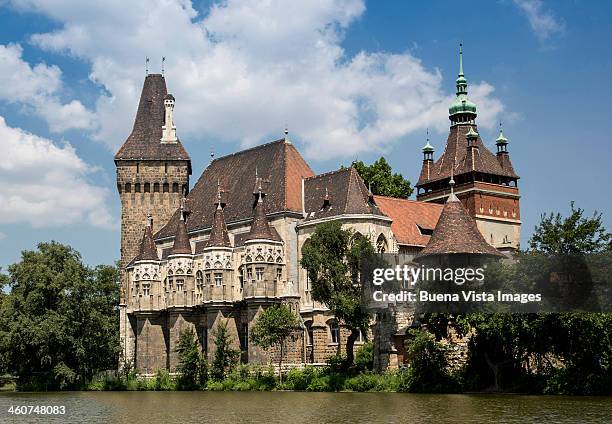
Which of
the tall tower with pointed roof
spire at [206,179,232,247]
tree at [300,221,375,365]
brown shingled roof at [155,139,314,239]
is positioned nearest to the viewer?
tree at [300,221,375,365]

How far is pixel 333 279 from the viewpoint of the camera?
5581 centimetres

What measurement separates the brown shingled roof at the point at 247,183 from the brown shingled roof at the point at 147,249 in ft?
4.29

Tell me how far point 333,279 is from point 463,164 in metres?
39.0

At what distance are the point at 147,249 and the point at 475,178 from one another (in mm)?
31636

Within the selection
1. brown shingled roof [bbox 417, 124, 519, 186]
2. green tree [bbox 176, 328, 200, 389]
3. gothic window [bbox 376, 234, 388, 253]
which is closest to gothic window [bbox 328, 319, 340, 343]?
gothic window [bbox 376, 234, 388, 253]

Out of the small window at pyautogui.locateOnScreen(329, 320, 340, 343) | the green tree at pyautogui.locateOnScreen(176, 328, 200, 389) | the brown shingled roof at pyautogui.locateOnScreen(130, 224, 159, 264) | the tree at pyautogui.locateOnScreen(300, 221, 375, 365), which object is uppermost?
the brown shingled roof at pyautogui.locateOnScreen(130, 224, 159, 264)

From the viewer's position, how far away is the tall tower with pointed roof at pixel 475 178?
89625 millimetres

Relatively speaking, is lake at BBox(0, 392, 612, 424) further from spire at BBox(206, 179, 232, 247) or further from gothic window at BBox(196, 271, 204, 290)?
gothic window at BBox(196, 271, 204, 290)

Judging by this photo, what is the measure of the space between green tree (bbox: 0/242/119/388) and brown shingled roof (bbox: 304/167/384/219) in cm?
1689

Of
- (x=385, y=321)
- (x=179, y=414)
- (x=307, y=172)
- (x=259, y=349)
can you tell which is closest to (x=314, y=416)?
(x=179, y=414)

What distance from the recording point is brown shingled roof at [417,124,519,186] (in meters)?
91.0

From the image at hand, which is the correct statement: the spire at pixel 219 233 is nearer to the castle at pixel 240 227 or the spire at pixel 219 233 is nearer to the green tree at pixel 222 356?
the castle at pixel 240 227

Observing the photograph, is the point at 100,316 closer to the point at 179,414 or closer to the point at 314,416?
the point at 179,414

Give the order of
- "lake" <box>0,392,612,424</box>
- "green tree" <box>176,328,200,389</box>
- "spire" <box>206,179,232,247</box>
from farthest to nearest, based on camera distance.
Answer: "spire" <box>206,179,232,247</box> → "green tree" <box>176,328,200,389</box> → "lake" <box>0,392,612,424</box>
